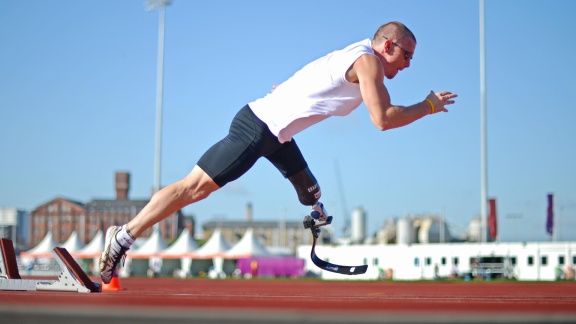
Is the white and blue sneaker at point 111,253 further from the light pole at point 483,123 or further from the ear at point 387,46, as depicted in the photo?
the light pole at point 483,123

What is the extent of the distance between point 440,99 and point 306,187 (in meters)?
1.38

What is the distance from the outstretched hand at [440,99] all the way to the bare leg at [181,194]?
1.64 m

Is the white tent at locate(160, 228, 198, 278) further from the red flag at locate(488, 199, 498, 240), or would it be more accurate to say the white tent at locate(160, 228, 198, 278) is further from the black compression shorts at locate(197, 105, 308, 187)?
the black compression shorts at locate(197, 105, 308, 187)

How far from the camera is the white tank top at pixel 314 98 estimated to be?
19.9 feet

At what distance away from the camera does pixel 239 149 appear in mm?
6098

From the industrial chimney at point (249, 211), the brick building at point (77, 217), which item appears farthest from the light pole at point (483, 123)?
the industrial chimney at point (249, 211)

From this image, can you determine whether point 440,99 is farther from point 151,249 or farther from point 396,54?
point 151,249

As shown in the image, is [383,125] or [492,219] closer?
[383,125]

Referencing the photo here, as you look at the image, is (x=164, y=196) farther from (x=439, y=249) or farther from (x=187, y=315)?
(x=439, y=249)

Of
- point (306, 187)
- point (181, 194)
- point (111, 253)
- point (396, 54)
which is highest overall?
point (396, 54)

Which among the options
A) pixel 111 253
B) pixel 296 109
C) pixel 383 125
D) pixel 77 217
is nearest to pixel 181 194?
pixel 111 253

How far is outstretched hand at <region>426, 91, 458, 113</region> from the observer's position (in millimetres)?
6230

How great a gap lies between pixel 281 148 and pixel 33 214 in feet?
470

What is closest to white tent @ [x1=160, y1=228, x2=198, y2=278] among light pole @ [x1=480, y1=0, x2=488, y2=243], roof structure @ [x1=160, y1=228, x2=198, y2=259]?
roof structure @ [x1=160, y1=228, x2=198, y2=259]
